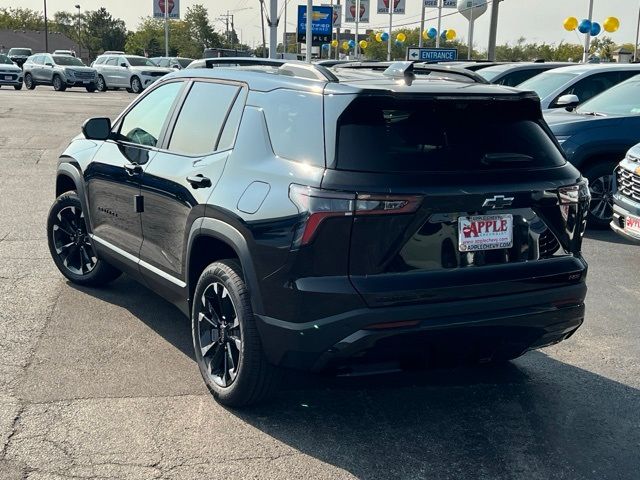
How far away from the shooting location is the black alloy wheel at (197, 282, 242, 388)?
13.9ft

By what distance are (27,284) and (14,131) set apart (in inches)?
500

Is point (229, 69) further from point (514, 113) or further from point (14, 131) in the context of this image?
point (14, 131)

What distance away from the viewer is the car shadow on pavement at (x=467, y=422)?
3.78 m

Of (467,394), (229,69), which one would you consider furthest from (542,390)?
(229,69)

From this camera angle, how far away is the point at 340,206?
3582mm

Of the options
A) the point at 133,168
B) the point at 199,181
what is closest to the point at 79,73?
the point at 133,168

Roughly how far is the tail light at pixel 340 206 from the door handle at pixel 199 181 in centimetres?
93

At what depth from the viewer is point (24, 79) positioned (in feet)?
134

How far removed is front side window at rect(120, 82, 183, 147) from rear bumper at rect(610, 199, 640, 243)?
164 inches

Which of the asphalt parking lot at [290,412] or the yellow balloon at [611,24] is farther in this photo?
the yellow balloon at [611,24]

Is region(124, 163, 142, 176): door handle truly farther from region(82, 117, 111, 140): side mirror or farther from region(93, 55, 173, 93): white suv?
region(93, 55, 173, 93): white suv

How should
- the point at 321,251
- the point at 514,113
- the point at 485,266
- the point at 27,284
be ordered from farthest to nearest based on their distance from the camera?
the point at 27,284, the point at 514,113, the point at 485,266, the point at 321,251

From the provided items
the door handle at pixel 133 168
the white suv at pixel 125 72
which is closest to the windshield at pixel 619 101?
the door handle at pixel 133 168

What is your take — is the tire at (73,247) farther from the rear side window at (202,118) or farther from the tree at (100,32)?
the tree at (100,32)
